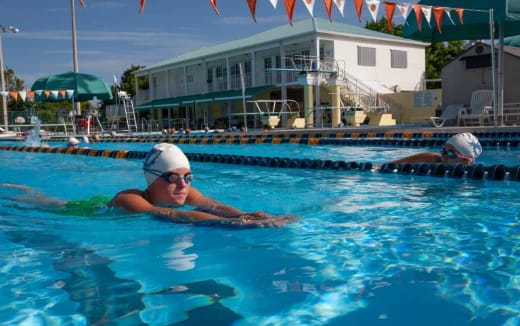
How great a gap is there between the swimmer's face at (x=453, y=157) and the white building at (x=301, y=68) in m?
17.2

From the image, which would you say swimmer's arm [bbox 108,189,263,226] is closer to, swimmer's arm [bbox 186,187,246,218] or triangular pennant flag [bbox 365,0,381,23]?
swimmer's arm [bbox 186,187,246,218]

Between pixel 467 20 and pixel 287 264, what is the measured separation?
12.4m

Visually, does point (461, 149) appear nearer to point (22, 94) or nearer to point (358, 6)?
point (358, 6)

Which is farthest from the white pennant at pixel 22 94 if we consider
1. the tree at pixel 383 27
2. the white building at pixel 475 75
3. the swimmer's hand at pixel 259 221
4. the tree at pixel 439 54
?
the tree at pixel 383 27

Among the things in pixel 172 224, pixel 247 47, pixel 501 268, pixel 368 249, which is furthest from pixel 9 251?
pixel 247 47

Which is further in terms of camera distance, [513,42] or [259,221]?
[513,42]

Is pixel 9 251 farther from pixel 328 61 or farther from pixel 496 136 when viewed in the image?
pixel 328 61

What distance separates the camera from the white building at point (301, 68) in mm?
26469

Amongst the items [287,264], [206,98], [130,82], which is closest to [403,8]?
[287,264]

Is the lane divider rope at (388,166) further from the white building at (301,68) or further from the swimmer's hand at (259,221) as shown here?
the white building at (301,68)

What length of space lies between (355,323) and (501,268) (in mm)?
1112

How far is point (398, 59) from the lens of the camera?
99.2ft

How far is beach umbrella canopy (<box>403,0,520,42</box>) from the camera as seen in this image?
42.7 ft

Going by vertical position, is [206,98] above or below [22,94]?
above
